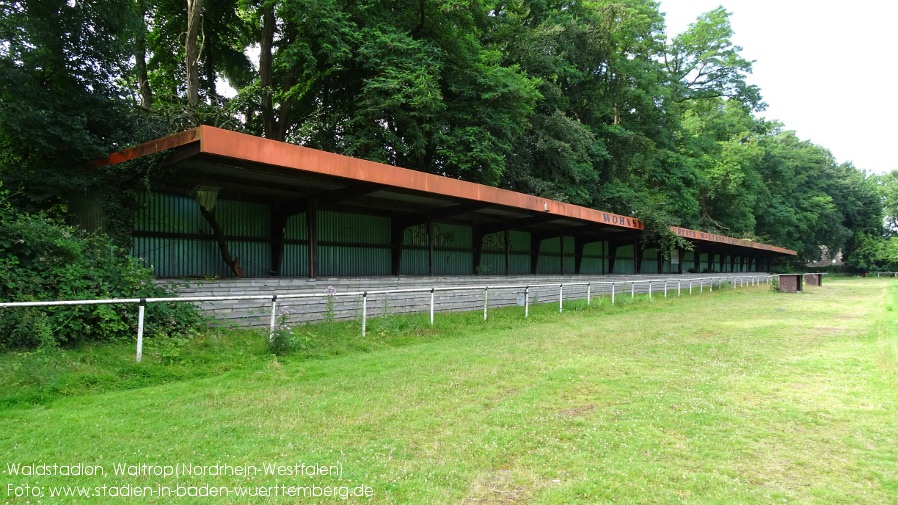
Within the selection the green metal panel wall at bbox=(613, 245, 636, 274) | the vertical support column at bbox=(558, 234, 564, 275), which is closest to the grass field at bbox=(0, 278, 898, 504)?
the vertical support column at bbox=(558, 234, 564, 275)

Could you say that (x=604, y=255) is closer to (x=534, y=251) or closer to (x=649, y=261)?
(x=534, y=251)

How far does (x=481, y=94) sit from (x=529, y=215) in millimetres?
4817

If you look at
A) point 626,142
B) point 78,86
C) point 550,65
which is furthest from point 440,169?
point 626,142

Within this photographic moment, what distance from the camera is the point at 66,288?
24.3 feet

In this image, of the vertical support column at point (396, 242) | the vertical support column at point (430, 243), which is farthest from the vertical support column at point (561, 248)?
the vertical support column at point (396, 242)

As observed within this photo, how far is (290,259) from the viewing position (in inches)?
540

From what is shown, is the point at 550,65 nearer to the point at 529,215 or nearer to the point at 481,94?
the point at 481,94

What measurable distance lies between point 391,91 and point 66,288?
10.5 metres

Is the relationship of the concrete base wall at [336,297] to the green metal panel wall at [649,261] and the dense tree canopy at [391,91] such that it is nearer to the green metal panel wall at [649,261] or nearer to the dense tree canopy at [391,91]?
the dense tree canopy at [391,91]

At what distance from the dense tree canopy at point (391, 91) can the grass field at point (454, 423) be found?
233 inches

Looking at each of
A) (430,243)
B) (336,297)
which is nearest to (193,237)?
(336,297)

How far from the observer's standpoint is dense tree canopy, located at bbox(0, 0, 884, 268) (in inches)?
388

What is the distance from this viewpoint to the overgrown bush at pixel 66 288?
21.7 feet

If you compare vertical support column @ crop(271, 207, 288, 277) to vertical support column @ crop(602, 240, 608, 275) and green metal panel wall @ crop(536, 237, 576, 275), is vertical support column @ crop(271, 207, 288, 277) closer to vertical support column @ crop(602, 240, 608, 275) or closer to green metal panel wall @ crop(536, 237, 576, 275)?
green metal panel wall @ crop(536, 237, 576, 275)
